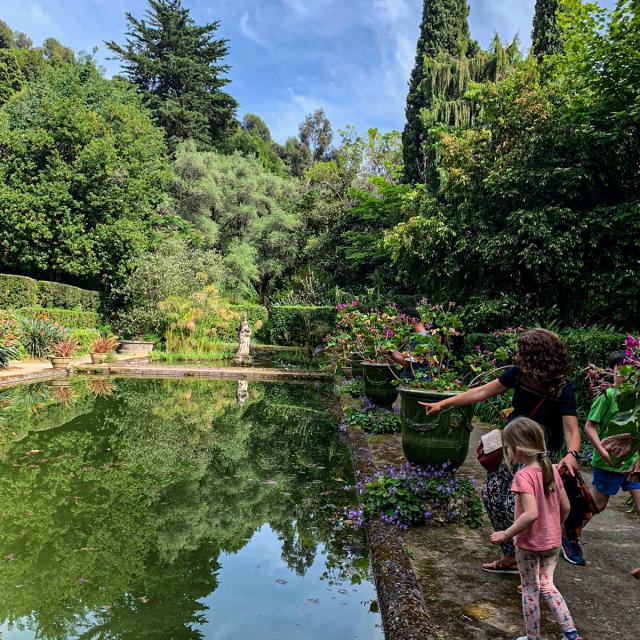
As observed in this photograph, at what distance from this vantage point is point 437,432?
12.3ft

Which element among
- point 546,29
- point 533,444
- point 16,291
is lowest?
point 533,444

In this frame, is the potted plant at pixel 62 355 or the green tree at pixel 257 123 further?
the green tree at pixel 257 123

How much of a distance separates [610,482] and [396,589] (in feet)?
4.98

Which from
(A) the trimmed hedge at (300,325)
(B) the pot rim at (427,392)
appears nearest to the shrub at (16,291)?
(A) the trimmed hedge at (300,325)

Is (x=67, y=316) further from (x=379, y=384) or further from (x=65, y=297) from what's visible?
(x=379, y=384)

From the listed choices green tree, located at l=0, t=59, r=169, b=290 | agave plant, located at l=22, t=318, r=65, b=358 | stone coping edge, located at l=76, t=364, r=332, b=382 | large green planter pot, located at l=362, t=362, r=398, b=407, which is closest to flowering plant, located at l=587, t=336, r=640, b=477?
large green planter pot, located at l=362, t=362, r=398, b=407

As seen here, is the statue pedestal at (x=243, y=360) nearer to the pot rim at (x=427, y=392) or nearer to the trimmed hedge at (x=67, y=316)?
the trimmed hedge at (x=67, y=316)

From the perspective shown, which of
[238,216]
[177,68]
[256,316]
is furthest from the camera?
[177,68]

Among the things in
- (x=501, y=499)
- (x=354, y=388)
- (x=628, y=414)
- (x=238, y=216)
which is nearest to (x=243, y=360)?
(x=354, y=388)

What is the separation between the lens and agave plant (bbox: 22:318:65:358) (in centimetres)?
1350

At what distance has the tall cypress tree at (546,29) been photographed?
16578mm

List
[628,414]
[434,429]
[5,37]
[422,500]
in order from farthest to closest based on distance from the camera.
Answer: [5,37]
[434,429]
[422,500]
[628,414]

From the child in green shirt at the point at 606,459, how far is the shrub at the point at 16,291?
660 inches

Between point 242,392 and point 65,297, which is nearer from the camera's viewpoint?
point 242,392
